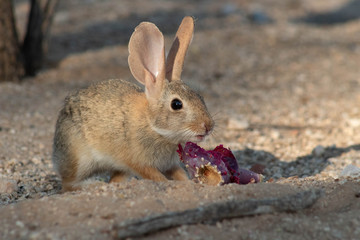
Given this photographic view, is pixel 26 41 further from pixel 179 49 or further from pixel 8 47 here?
pixel 179 49

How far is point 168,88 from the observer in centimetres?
439

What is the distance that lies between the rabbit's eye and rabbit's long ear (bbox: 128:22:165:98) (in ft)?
0.59

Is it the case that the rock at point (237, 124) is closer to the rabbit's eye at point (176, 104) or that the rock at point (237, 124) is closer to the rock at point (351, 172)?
the rock at point (351, 172)

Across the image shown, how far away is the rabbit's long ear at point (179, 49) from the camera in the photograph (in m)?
4.50

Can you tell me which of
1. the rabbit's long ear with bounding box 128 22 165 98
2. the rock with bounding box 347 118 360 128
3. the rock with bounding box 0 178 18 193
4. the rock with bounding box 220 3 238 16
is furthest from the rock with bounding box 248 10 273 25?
the rock with bounding box 0 178 18 193

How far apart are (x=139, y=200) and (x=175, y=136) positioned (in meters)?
0.98

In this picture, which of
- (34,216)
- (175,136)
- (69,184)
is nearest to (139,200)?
(34,216)

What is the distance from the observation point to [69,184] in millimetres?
4664

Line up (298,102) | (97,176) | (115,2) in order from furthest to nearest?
(115,2) < (298,102) < (97,176)

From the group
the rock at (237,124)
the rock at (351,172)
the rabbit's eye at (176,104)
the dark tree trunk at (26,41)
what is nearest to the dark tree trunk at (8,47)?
the dark tree trunk at (26,41)

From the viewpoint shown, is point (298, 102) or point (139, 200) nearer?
point (139, 200)

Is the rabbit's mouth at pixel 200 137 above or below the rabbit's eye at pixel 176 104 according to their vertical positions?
below

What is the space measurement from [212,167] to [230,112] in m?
3.81

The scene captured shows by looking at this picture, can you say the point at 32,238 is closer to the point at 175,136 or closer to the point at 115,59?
the point at 175,136
